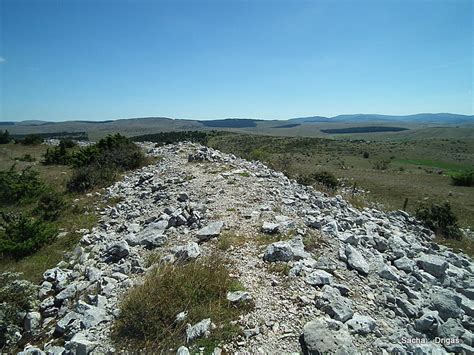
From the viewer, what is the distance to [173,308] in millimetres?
4133

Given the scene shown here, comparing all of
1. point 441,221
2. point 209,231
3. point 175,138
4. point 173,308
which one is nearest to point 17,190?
point 209,231

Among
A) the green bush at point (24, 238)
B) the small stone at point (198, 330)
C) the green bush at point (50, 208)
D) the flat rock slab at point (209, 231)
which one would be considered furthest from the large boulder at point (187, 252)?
the green bush at point (50, 208)

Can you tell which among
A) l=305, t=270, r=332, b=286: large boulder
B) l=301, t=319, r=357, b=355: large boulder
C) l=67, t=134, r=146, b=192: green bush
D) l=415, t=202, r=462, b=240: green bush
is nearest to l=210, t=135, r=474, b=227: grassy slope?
l=415, t=202, r=462, b=240: green bush

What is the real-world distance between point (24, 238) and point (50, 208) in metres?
3.29

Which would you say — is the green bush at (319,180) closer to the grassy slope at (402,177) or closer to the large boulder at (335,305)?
the grassy slope at (402,177)

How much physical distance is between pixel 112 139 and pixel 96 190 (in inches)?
422

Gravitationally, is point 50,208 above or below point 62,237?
above

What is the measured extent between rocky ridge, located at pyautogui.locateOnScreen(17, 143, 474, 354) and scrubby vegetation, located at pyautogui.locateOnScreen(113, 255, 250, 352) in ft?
0.65

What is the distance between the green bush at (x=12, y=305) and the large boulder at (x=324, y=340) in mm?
4619

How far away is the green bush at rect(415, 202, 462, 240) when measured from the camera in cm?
1204

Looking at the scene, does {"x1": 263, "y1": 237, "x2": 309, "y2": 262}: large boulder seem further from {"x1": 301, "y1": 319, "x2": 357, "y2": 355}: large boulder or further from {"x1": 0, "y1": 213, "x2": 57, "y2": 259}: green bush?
{"x1": 0, "y1": 213, "x2": 57, "y2": 259}: green bush

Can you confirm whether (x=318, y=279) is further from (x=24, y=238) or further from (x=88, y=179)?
(x=88, y=179)

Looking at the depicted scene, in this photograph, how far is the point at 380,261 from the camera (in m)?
6.25

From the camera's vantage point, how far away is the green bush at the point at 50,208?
428 inches
